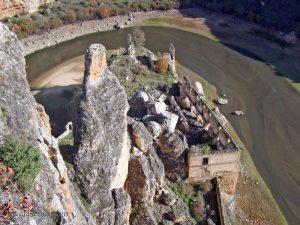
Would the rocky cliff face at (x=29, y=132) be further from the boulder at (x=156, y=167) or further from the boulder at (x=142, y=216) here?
the boulder at (x=156, y=167)

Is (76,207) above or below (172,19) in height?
above

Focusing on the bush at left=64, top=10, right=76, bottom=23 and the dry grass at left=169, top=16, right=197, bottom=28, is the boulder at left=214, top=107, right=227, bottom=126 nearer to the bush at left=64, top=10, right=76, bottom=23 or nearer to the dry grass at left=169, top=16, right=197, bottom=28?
the dry grass at left=169, top=16, right=197, bottom=28

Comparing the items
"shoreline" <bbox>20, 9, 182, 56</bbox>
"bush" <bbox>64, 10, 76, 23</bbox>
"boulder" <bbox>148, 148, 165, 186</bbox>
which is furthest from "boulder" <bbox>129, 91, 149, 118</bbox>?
"bush" <bbox>64, 10, 76, 23</bbox>

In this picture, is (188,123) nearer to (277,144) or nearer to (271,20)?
(277,144)

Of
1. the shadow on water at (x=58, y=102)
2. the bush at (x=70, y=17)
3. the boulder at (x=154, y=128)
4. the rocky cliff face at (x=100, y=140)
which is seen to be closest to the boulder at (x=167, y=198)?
the boulder at (x=154, y=128)

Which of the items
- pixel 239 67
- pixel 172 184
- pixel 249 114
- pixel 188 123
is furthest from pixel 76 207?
pixel 239 67

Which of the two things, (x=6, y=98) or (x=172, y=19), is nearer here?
(x=6, y=98)
